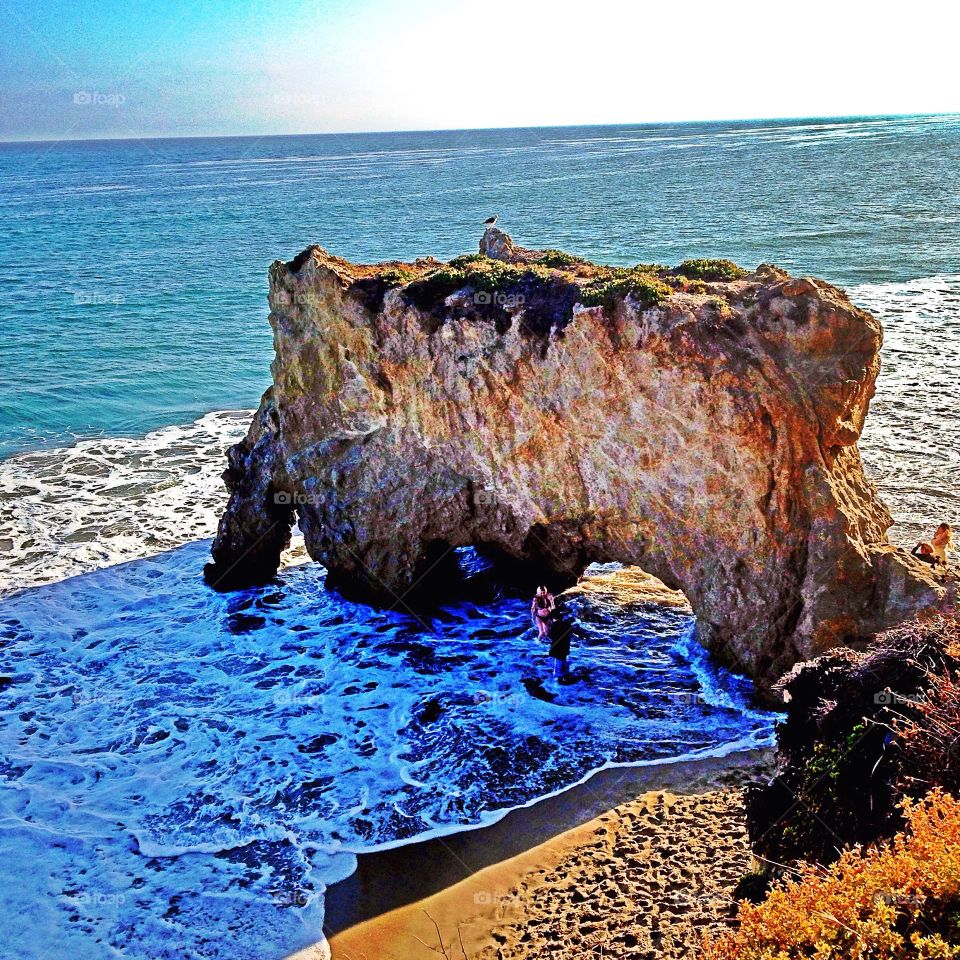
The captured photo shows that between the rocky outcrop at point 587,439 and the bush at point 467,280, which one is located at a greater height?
the bush at point 467,280

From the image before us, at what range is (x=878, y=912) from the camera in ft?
21.0

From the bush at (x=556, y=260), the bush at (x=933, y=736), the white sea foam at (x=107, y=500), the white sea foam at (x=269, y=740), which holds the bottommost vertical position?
the white sea foam at (x=269, y=740)

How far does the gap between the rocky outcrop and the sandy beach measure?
3.18 m

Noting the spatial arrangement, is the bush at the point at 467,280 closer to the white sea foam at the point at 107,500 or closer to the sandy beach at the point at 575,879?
the sandy beach at the point at 575,879

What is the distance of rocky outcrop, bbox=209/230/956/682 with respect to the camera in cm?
1398

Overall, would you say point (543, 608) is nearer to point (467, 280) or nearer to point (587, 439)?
point (587, 439)

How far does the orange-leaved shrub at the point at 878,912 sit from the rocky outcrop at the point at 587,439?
23.7 ft

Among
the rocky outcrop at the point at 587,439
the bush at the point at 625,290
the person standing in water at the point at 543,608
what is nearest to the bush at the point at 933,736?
the rocky outcrop at the point at 587,439

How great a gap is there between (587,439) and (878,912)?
1015 cm

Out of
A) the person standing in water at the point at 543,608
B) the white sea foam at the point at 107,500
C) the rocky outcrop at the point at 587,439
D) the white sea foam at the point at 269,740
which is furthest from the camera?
the white sea foam at the point at 107,500

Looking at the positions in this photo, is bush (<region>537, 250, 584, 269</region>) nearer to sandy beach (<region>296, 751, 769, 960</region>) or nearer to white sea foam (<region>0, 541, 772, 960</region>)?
white sea foam (<region>0, 541, 772, 960</region>)

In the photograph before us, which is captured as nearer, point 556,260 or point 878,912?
point 878,912

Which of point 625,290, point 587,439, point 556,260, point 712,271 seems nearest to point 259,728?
point 587,439

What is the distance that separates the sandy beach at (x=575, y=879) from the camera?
10.6 metres
